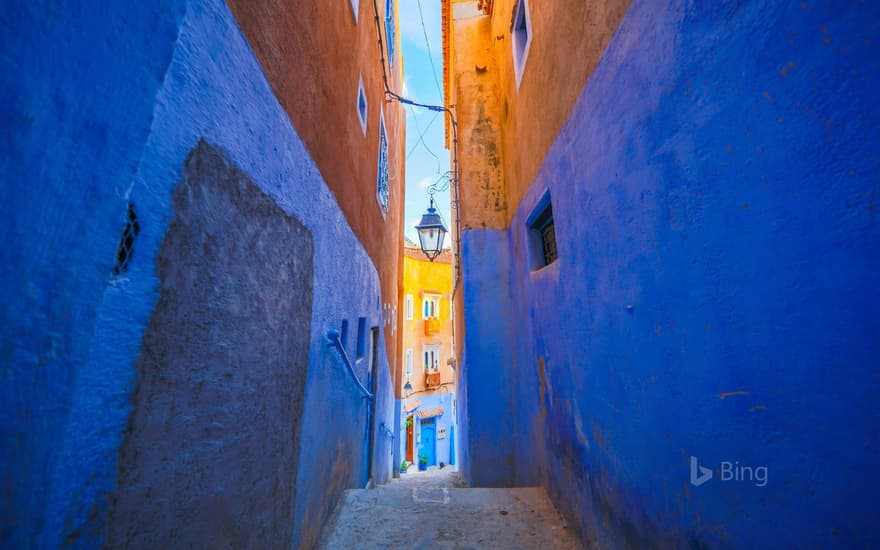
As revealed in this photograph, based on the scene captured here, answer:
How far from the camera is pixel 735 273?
1.32 meters

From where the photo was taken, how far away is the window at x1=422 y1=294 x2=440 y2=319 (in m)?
22.3

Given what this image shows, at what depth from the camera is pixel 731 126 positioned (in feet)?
4.34

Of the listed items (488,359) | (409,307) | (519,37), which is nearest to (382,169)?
(519,37)

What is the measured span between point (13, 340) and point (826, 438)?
6.88ft

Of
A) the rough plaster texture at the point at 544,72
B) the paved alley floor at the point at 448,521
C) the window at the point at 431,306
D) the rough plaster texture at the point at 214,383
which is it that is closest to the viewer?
the rough plaster texture at the point at 214,383

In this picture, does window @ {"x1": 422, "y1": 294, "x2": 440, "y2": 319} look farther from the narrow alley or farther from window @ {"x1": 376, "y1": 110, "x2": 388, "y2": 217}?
the narrow alley

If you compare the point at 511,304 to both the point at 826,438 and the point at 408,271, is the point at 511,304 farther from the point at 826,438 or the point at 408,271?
the point at 408,271

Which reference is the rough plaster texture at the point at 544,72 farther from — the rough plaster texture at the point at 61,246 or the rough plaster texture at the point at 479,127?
the rough plaster texture at the point at 61,246

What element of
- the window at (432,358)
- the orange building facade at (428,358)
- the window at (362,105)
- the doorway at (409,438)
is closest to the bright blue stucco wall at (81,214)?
the window at (362,105)

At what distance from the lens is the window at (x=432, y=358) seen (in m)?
21.9

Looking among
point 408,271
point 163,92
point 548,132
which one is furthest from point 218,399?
point 408,271

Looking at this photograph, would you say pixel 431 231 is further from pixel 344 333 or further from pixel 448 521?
pixel 448 521

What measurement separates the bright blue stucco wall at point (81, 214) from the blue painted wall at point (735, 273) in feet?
6.63

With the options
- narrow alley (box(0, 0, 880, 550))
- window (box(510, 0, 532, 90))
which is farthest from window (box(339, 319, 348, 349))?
window (box(510, 0, 532, 90))
